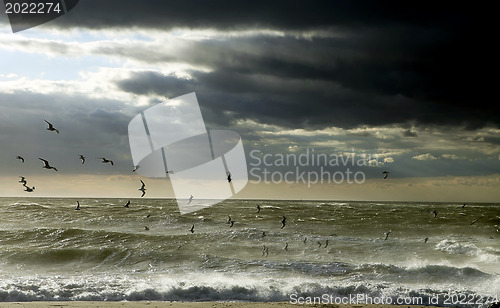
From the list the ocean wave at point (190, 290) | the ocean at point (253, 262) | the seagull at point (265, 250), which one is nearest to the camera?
the ocean wave at point (190, 290)

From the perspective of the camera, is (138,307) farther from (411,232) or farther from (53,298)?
(411,232)

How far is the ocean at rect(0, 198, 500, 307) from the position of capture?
1550cm

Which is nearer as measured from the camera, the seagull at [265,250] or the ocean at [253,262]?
the ocean at [253,262]

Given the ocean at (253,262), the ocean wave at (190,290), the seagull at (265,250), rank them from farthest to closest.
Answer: the seagull at (265,250)
the ocean at (253,262)
the ocean wave at (190,290)

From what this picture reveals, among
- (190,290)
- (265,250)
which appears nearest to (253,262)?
(265,250)

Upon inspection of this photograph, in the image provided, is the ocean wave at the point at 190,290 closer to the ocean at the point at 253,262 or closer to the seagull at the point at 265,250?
the ocean at the point at 253,262

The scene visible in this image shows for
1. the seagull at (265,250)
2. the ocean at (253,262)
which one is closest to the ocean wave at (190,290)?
the ocean at (253,262)

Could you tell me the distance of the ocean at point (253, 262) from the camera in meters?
15.5

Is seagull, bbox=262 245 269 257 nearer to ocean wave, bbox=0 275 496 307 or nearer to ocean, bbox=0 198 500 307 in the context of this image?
ocean, bbox=0 198 500 307

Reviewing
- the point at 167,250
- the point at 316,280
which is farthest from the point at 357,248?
the point at 167,250

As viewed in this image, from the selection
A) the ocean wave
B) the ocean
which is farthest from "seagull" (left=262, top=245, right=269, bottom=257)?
the ocean wave

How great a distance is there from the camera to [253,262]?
20812mm

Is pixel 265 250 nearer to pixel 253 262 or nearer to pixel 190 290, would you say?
pixel 253 262

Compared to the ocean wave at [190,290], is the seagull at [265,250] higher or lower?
lower
